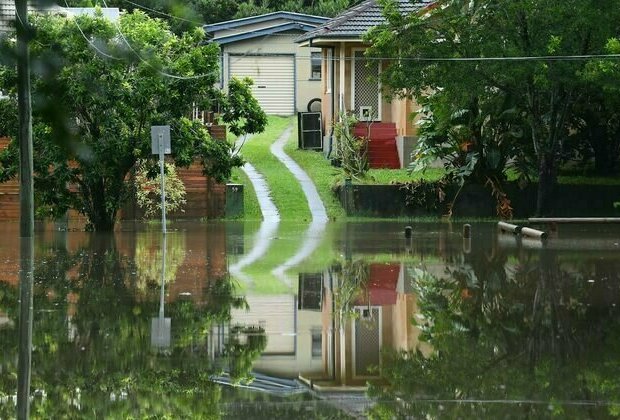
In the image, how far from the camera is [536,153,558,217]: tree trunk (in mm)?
30000

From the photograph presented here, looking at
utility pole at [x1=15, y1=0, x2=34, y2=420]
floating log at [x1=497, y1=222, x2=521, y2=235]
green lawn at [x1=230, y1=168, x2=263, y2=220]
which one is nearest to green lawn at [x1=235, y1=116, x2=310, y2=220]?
green lawn at [x1=230, y1=168, x2=263, y2=220]

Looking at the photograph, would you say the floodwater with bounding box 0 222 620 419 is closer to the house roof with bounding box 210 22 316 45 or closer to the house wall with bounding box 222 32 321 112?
the house roof with bounding box 210 22 316 45

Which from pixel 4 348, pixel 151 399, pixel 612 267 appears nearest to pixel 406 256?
pixel 612 267

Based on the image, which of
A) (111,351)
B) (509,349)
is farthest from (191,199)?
(509,349)

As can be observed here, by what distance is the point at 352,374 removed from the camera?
31.3 feet

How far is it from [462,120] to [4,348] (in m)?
22.6

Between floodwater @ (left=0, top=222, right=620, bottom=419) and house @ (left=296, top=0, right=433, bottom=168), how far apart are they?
16.8 meters

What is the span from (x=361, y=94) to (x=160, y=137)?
54.8 feet

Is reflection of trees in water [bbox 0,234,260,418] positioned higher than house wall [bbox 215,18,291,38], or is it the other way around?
house wall [bbox 215,18,291,38]

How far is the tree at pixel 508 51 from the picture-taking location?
88.4ft

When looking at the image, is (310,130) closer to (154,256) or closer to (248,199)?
(248,199)

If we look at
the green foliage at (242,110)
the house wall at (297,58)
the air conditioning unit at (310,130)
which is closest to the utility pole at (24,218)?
the green foliage at (242,110)

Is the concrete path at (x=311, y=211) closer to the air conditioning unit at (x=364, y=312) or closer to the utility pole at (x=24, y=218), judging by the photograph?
the air conditioning unit at (x=364, y=312)

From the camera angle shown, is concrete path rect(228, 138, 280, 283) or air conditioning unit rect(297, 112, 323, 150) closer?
concrete path rect(228, 138, 280, 283)
